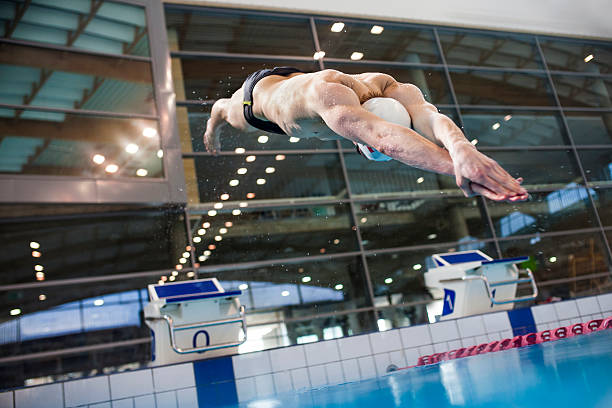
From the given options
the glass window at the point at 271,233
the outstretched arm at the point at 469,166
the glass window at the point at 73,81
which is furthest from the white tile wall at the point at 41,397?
the glass window at the point at 73,81

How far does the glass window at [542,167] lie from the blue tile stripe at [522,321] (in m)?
6.63

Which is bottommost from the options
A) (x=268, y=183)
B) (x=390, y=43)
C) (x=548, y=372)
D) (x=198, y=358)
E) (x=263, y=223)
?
(x=548, y=372)

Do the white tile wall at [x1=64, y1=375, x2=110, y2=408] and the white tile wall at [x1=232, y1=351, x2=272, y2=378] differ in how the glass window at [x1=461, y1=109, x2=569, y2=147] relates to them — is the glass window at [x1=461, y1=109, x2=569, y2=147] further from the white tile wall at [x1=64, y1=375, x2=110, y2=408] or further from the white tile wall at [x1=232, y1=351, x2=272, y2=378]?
the white tile wall at [x1=64, y1=375, x2=110, y2=408]

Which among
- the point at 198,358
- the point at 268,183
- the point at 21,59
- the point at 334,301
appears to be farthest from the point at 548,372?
the point at 21,59

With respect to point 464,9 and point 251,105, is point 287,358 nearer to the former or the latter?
point 251,105

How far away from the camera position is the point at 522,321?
7301mm

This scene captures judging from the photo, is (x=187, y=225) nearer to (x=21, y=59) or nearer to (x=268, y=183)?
(x=268, y=183)

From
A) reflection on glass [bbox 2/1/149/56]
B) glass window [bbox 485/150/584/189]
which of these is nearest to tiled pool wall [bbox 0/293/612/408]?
glass window [bbox 485/150/584/189]

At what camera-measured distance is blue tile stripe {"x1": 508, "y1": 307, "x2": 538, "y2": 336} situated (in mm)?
7203

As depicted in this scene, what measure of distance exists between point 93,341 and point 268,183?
15.0ft

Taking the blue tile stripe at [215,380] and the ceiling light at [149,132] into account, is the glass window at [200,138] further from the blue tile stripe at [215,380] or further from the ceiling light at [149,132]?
the blue tile stripe at [215,380]

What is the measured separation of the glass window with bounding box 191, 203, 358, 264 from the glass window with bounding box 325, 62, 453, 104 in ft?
12.8

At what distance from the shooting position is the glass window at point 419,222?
11.5 m

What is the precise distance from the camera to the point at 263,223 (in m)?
10.7
